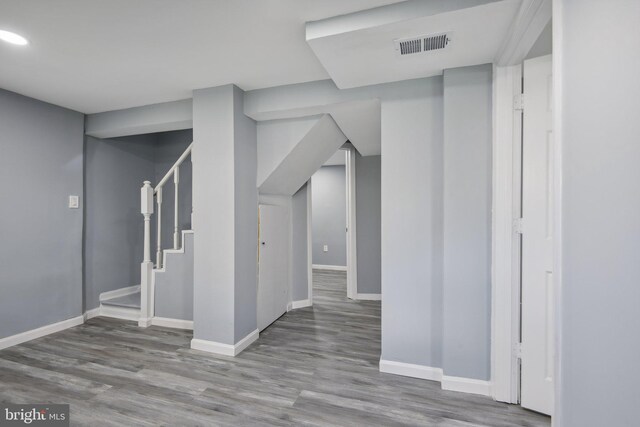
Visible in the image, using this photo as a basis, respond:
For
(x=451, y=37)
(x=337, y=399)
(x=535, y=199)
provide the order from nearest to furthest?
(x=451, y=37) < (x=535, y=199) < (x=337, y=399)

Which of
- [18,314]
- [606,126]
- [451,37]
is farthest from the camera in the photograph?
[18,314]

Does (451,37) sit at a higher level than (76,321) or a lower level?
higher

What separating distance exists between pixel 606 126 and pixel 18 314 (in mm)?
4248

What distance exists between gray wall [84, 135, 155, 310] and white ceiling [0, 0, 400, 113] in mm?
982

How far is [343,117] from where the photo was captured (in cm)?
277

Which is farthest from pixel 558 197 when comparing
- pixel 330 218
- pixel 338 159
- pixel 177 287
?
pixel 330 218

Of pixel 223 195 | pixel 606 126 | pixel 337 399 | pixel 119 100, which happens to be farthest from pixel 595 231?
pixel 119 100

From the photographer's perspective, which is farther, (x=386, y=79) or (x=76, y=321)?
(x=76, y=321)

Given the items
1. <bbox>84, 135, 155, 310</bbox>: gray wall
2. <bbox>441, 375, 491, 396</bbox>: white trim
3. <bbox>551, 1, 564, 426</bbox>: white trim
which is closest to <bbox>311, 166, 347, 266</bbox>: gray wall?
<bbox>84, 135, 155, 310</bbox>: gray wall

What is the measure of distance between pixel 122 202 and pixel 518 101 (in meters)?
4.37

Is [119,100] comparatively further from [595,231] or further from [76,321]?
[595,231]

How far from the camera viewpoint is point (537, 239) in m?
1.83

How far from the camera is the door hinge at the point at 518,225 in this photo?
188 cm

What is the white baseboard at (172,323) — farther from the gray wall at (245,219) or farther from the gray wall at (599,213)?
the gray wall at (599,213)
